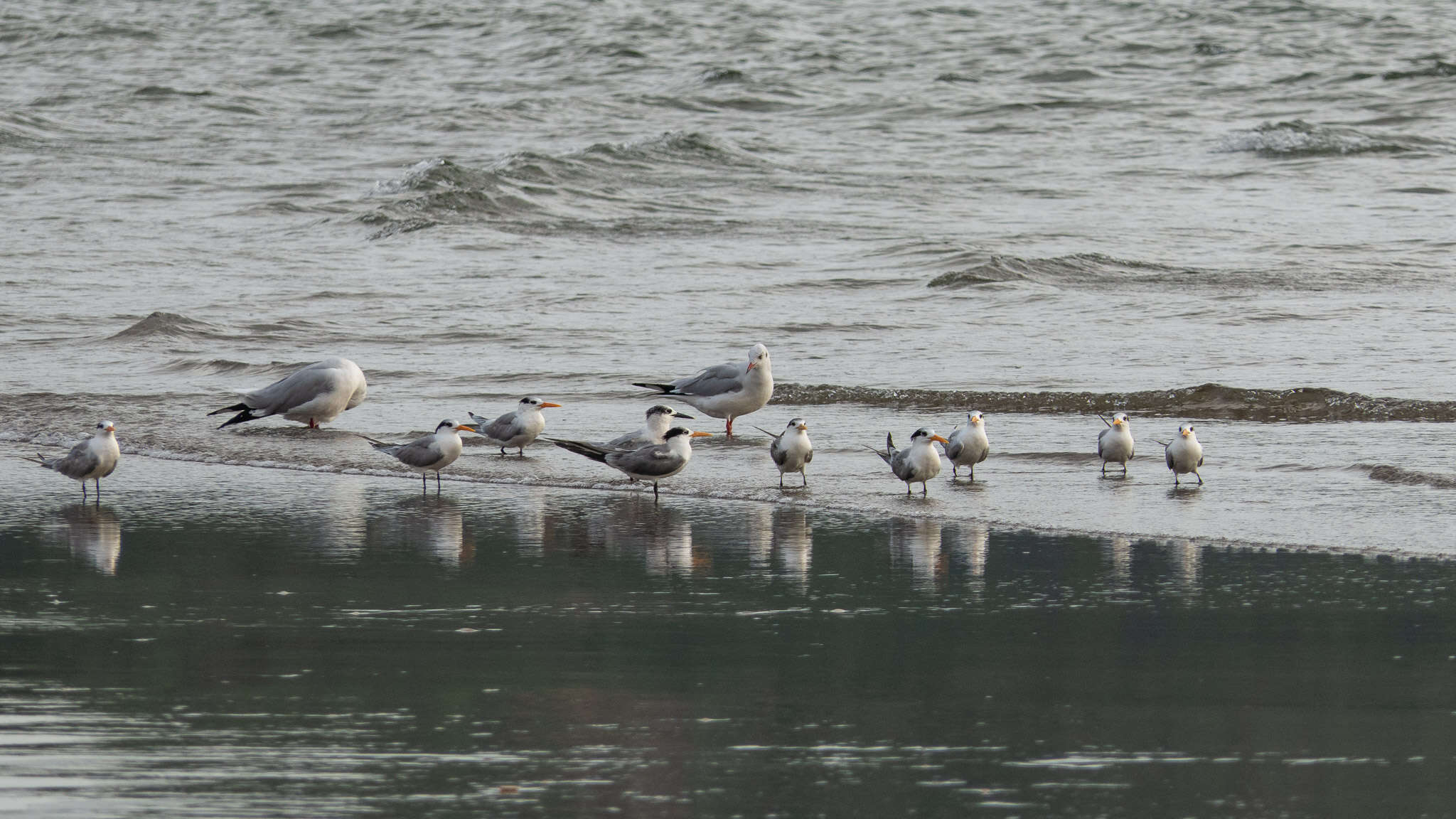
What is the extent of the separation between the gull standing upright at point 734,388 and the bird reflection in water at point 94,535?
4.16 metres

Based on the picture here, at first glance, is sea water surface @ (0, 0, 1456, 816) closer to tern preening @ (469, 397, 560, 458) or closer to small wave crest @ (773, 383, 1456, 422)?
small wave crest @ (773, 383, 1456, 422)

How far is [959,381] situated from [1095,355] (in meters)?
1.67

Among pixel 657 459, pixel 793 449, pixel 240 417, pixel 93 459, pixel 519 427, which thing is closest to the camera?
pixel 93 459

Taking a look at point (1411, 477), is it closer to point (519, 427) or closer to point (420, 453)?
point (519, 427)

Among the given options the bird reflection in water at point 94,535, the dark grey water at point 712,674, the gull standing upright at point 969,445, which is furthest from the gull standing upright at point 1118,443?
the bird reflection in water at point 94,535

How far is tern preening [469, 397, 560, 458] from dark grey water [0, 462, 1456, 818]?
7.10 ft

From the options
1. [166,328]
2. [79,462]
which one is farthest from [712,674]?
[166,328]

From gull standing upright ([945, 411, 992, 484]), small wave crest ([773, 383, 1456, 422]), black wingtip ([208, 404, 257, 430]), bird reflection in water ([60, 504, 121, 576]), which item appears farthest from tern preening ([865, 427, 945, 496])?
black wingtip ([208, 404, 257, 430])

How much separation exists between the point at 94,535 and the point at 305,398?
3.62 m

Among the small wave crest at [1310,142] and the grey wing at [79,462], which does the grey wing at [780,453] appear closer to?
the grey wing at [79,462]

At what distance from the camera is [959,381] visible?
13.3 m

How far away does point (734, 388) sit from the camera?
11.5 meters

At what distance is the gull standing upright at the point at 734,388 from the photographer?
11.5 metres

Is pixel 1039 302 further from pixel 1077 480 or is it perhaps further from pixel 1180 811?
pixel 1180 811
